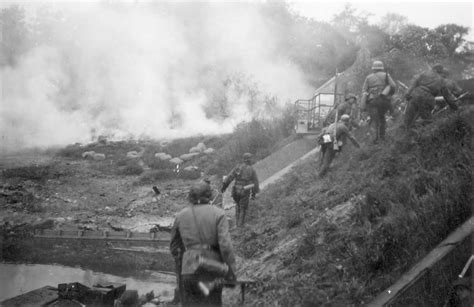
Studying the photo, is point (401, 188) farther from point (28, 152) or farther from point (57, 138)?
point (57, 138)

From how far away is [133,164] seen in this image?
19812 mm

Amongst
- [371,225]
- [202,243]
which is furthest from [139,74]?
[202,243]

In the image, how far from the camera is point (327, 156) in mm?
9984

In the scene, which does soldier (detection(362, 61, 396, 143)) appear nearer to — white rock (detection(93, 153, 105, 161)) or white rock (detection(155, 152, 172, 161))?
white rock (detection(155, 152, 172, 161))

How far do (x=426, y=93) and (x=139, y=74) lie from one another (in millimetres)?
25065

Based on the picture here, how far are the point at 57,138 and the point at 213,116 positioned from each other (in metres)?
9.86

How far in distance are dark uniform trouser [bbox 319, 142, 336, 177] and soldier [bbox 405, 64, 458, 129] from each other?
1825 mm

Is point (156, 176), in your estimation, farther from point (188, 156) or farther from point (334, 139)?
point (334, 139)

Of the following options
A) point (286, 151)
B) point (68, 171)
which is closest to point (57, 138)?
point (68, 171)

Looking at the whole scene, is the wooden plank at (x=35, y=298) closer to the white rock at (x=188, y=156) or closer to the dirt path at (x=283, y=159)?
the dirt path at (x=283, y=159)

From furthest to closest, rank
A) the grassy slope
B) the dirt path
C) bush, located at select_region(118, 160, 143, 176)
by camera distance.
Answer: bush, located at select_region(118, 160, 143, 176), the dirt path, the grassy slope

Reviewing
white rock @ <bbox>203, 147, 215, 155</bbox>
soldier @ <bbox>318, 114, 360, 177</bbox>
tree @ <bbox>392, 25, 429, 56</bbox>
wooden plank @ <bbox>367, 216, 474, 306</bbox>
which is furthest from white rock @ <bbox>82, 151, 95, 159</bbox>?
wooden plank @ <bbox>367, 216, 474, 306</bbox>

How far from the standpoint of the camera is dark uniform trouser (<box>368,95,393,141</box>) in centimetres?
896

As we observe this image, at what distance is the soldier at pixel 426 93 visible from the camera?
825 centimetres
